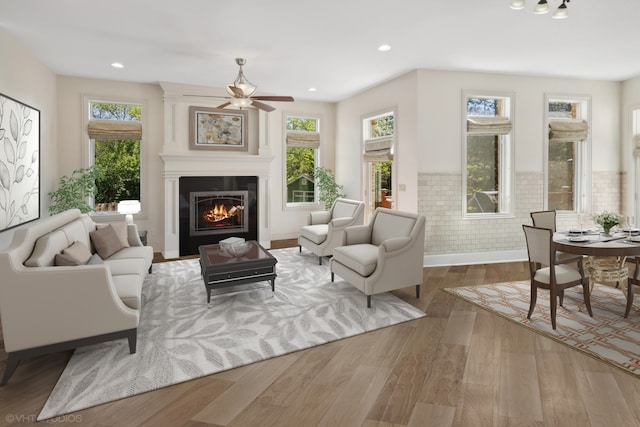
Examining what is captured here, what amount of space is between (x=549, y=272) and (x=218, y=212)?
545 centimetres

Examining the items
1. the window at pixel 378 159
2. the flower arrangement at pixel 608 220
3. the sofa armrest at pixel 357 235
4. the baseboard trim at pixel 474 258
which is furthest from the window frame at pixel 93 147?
the flower arrangement at pixel 608 220

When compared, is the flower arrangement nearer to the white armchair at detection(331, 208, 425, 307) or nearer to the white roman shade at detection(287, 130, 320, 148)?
the white armchair at detection(331, 208, 425, 307)

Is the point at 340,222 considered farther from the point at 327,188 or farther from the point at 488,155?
the point at 488,155

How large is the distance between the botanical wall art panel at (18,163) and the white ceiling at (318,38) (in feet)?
3.02

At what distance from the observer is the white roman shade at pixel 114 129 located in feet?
20.4

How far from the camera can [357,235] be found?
4.83 m

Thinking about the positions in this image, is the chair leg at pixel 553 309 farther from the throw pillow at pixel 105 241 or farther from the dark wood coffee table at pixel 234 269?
the throw pillow at pixel 105 241

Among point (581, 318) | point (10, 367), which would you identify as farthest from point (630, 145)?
point (10, 367)

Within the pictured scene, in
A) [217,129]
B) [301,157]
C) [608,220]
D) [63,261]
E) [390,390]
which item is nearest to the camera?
[390,390]

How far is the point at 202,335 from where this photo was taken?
3254 mm

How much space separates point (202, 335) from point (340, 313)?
4.47ft

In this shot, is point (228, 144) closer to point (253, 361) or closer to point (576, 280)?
point (253, 361)

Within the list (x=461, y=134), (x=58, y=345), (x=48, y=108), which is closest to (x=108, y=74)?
(x=48, y=108)

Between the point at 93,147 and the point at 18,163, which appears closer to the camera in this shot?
the point at 18,163
